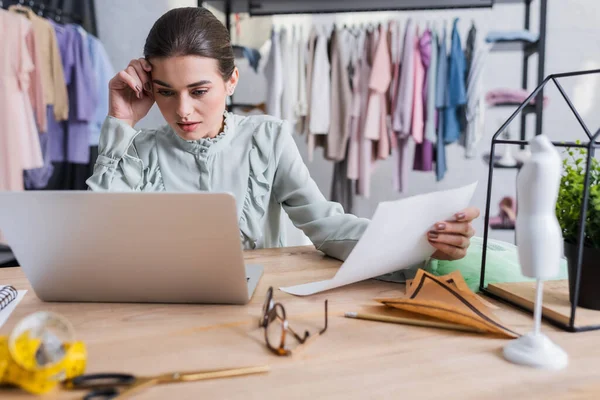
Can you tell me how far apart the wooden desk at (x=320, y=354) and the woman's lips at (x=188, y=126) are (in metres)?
0.49

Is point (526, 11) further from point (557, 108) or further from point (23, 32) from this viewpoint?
point (23, 32)

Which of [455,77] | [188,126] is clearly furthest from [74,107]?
[455,77]

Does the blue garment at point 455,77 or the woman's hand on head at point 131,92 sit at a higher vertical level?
the blue garment at point 455,77

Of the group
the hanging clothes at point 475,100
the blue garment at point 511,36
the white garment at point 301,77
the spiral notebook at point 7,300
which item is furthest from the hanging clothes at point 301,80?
the spiral notebook at point 7,300

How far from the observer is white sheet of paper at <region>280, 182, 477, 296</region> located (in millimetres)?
680

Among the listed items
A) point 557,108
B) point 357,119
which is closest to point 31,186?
point 357,119

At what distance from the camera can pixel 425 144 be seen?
2859mm

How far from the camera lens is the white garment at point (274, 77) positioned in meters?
2.85

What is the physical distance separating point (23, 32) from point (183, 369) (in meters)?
2.48

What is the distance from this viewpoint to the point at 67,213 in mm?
634

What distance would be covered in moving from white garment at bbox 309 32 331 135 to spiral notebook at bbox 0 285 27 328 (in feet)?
7.29

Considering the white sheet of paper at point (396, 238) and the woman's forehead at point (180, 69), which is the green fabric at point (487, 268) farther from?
the woman's forehead at point (180, 69)

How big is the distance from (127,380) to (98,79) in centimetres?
273

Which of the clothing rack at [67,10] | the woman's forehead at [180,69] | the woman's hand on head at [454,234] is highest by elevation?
the clothing rack at [67,10]
